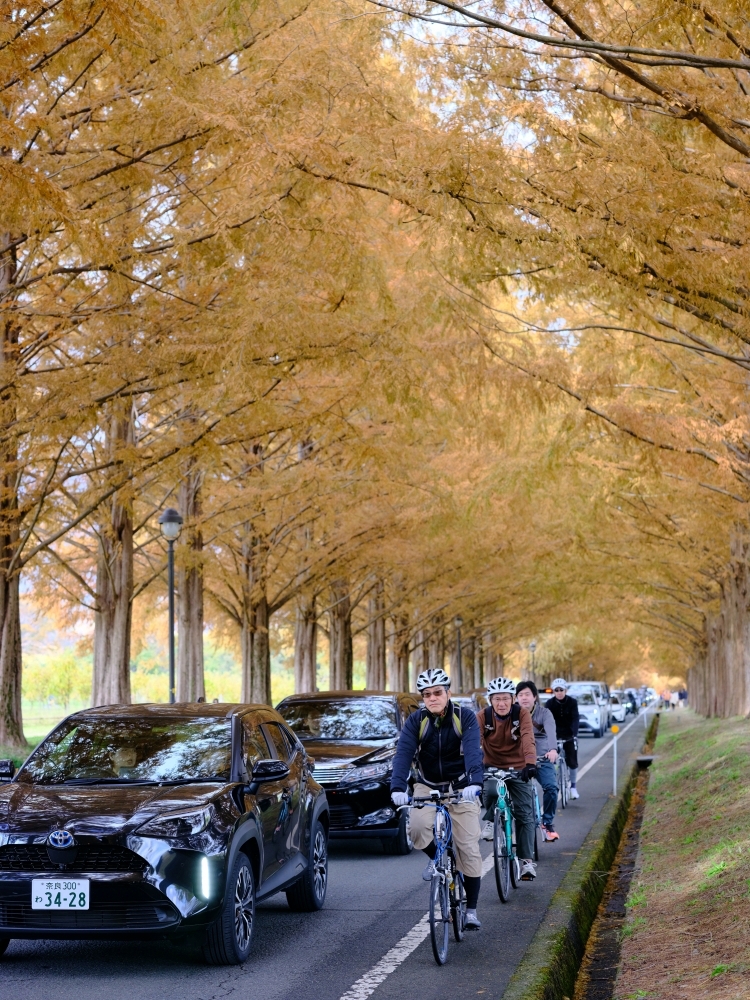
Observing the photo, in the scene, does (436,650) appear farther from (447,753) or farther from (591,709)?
(447,753)

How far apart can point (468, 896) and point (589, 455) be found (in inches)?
497

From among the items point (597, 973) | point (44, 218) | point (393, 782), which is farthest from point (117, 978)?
point (44, 218)

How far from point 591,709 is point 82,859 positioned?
139 ft

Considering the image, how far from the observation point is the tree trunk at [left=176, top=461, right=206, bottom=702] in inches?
834

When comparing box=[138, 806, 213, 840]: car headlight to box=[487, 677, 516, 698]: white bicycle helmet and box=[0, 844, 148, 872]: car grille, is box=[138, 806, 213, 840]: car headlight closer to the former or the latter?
box=[0, 844, 148, 872]: car grille

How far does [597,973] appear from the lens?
8.18m

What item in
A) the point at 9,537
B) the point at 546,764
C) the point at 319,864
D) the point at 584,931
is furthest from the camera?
the point at 9,537

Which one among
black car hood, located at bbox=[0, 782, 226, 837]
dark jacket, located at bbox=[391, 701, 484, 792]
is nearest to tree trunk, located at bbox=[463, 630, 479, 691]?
dark jacket, located at bbox=[391, 701, 484, 792]

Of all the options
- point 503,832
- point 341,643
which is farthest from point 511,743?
point 341,643

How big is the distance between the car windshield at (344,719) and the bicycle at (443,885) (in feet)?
17.6

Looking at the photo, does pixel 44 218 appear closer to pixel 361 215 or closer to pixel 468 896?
pixel 361 215

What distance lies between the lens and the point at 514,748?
405 inches

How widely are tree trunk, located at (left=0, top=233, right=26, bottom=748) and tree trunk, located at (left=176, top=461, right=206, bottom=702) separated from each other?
4.06m

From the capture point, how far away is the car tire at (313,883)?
9.35 meters
